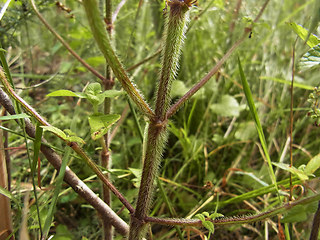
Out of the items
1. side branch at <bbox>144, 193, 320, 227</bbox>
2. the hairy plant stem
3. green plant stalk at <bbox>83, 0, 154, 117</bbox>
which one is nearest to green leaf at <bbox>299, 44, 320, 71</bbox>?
side branch at <bbox>144, 193, 320, 227</bbox>

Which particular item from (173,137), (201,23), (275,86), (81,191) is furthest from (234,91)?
(81,191)

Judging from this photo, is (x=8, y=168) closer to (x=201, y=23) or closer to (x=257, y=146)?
(x=257, y=146)

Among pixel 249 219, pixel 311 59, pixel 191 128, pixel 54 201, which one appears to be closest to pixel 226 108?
pixel 191 128

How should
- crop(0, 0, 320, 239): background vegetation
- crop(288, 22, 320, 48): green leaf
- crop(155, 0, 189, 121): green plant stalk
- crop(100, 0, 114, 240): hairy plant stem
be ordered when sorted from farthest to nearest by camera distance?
crop(0, 0, 320, 239): background vegetation
crop(100, 0, 114, 240): hairy plant stem
crop(288, 22, 320, 48): green leaf
crop(155, 0, 189, 121): green plant stalk

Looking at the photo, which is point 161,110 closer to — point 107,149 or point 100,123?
point 100,123

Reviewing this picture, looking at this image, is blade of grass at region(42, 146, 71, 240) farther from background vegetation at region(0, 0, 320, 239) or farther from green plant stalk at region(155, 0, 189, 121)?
green plant stalk at region(155, 0, 189, 121)
